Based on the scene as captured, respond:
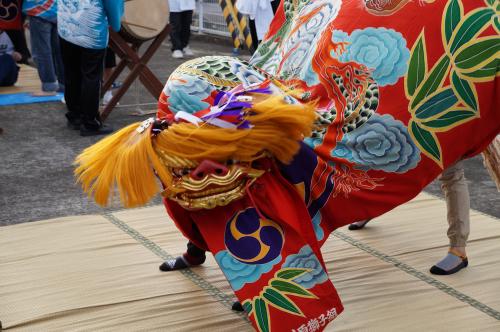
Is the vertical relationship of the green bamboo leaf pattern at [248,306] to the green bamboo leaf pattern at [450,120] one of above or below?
below

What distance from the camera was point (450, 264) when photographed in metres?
3.09

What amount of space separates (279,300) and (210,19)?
8.75m

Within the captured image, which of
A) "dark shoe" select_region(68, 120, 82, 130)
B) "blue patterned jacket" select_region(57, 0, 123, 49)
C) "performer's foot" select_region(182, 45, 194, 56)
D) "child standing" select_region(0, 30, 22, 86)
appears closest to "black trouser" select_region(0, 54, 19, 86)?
"child standing" select_region(0, 30, 22, 86)

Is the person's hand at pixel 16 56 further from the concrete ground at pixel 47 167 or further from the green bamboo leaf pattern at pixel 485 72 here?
the green bamboo leaf pattern at pixel 485 72

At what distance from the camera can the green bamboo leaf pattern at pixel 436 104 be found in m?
2.40

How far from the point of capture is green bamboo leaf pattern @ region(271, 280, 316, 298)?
7.41 feet

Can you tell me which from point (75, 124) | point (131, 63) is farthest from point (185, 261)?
point (131, 63)

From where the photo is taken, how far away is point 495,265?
3178 mm

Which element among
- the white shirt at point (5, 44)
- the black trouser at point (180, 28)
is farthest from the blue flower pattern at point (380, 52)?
the black trouser at point (180, 28)

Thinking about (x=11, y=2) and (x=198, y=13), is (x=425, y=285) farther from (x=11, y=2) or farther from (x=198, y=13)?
(x=198, y=13)

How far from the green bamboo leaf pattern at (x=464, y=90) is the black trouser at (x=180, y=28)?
6556 mm

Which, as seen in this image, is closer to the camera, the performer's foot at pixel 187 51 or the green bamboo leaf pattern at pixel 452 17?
the green bamboo leaf pattern at pixel 452 17

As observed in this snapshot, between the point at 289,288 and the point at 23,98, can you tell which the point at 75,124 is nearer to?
the point at 23,98

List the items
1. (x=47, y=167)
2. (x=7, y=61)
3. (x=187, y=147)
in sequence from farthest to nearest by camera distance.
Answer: (x=7, y=61) → (x=47, y=167) → (x=187, y=147)
